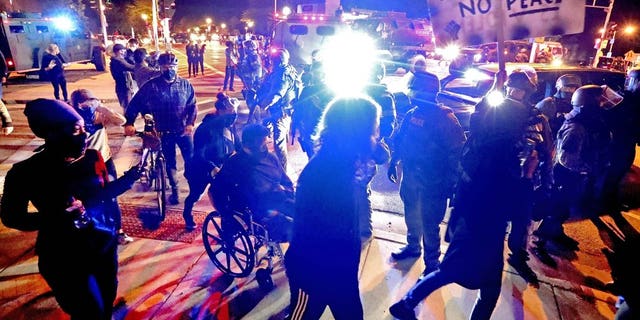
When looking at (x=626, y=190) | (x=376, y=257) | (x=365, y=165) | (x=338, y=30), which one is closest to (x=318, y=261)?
(x=365, y=165)

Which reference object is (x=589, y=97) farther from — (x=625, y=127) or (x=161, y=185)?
(x=161, y=185)

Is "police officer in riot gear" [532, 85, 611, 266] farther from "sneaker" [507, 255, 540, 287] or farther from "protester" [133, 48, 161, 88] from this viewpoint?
"protester" [133, 48, 161, 88]

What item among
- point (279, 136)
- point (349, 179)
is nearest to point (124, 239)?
point (279, 136)

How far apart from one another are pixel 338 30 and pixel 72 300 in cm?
1432

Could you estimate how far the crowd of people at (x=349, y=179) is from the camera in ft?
7.53

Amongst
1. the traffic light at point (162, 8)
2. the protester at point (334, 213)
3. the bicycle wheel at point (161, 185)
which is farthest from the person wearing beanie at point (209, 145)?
the traffic light at point (162, 8)

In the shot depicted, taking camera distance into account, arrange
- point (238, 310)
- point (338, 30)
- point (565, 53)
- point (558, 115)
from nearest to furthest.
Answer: point (238, 310), point (558, 115), point (338, 30), point (565, 53)

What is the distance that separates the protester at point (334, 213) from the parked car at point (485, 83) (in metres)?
5.25

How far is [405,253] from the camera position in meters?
4.39

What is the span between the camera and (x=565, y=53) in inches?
653

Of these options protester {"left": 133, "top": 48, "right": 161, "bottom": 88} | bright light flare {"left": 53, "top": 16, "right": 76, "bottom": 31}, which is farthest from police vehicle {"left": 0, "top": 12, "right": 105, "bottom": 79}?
protester {"left": 133, "top": 48, "right": 161, "bottom": 88}

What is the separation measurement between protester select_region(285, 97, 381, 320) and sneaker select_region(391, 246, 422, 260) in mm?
2014

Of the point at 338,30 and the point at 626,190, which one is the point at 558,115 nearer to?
the point at 626,190

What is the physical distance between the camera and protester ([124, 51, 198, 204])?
523 cm
